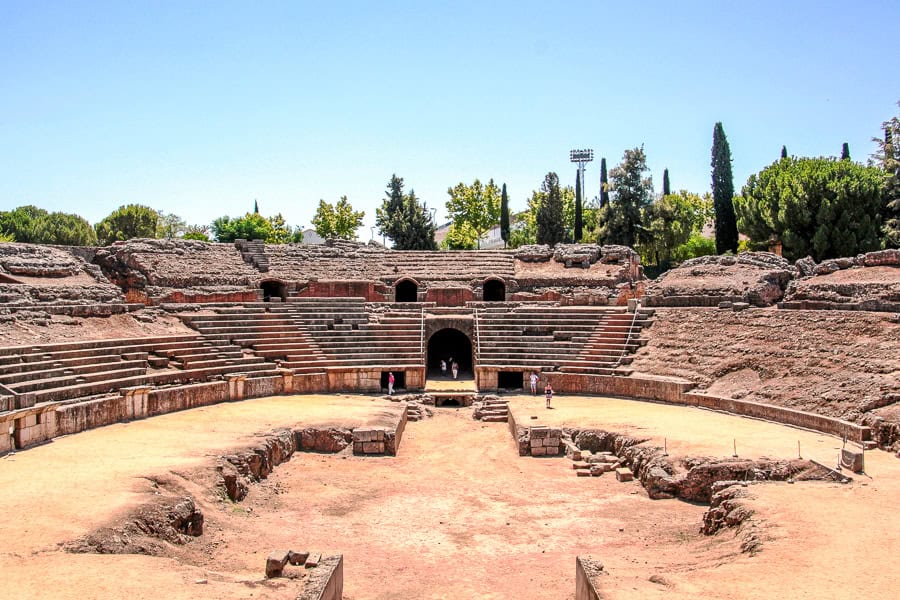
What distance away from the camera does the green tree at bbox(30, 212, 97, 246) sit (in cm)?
5419

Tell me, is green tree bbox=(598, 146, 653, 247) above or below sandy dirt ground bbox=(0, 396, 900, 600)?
above

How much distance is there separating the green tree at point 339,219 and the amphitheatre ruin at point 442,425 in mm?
21609

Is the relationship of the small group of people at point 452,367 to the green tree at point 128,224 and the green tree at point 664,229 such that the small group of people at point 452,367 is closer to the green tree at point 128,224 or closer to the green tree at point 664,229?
the green tree at point 664,229

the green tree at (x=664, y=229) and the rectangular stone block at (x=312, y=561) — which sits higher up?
the green tree at (x=664, y=229)

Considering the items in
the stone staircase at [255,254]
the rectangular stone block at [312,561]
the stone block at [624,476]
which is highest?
the stone staircase at [255,254]

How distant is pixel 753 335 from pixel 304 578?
17937mm

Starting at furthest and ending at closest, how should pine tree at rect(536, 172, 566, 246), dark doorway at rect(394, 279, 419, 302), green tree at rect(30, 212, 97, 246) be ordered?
1. green tree at rect(30, 212, 97, 246)
2. pine tree at rect(536, 172, 566, 246)
3. dark doorway at rect(394, 279, 419, 302)

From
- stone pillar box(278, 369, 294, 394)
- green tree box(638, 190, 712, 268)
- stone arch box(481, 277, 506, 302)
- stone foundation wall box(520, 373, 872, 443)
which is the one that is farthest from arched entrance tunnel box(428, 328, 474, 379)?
A: green tree box(638, 190, 712, 268)

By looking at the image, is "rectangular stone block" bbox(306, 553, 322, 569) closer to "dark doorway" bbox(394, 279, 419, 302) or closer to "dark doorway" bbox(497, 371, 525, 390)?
"dark doorway" bbox(497, 371, 525, 390)

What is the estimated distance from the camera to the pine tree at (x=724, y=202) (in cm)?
4306

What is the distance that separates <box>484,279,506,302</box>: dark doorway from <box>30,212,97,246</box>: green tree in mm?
35959

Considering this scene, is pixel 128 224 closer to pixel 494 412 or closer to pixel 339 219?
pixel 339 219

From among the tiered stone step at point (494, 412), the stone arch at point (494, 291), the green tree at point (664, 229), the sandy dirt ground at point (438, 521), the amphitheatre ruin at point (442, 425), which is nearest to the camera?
the sandy dirt ground at point (438, 521)

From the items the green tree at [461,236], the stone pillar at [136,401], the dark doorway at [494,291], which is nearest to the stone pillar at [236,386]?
the stone pillar at [136,401]
